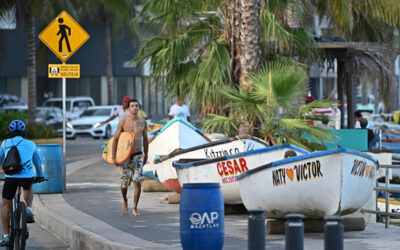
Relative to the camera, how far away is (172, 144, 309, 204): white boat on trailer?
12.1 meters

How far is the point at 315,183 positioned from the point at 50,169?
7.32 m

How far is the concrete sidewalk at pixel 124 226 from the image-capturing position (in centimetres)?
984

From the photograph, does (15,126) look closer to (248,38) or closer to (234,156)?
(234,156)

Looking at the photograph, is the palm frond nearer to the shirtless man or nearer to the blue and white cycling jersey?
the shirtless man

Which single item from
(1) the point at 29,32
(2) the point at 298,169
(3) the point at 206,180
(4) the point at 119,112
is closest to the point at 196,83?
(4) the point at 119,112

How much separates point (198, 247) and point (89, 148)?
27061mm

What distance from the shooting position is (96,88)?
199 feet

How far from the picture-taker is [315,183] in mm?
10117

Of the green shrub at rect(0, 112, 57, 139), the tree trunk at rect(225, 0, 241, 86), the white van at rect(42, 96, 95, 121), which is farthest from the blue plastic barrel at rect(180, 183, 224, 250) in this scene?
the white van at rect(42, 96, 95, 121)

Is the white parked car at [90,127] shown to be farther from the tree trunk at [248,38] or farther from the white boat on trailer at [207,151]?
the white boat on trailer at [207,151]

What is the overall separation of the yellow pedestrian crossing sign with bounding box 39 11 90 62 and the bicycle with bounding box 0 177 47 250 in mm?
6859

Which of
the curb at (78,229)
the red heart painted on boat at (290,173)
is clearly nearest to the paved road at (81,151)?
the curb at (78,229)

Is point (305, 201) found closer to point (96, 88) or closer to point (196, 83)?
point (196, 83)

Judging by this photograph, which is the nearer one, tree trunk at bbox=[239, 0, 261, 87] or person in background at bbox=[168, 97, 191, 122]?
tree trunk at bbox=[239, 0, 261, 87]
